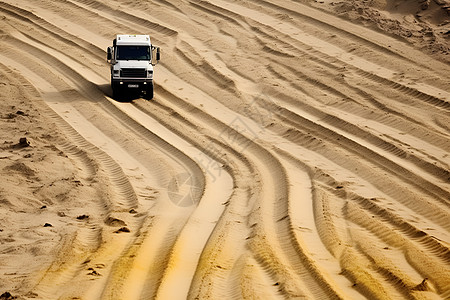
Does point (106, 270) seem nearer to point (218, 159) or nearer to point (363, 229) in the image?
point (363, 229)

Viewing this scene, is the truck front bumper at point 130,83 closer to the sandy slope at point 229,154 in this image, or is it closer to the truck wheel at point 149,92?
the truck wheel at point 149,92

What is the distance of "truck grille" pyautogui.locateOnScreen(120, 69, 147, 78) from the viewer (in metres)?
24.7

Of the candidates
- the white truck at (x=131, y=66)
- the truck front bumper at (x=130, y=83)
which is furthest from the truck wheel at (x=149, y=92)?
the truck front bumper at (x=130, y=83)

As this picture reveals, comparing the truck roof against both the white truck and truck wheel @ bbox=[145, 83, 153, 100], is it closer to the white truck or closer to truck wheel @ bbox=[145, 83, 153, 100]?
the white truck

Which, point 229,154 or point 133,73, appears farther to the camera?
point 133,73

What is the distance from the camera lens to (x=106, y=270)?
44.5 feet

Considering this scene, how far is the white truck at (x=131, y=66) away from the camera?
24672 mm

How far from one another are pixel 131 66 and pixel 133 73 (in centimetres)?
25

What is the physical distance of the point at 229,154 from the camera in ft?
68.1

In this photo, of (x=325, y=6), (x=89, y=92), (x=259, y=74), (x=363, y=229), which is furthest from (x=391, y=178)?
(x=325, y=6)

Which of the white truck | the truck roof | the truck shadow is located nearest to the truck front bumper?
the white truck

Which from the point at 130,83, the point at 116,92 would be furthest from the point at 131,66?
the point at 116,92

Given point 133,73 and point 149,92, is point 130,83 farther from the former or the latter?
point 149,92

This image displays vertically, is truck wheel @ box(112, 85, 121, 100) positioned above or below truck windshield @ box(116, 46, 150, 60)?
below
